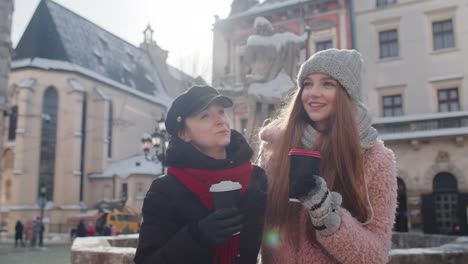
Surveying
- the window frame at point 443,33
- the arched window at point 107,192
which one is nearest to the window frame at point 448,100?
the window frame at point 443,33

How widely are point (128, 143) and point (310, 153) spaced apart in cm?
4411

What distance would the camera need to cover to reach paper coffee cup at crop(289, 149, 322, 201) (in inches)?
67.7

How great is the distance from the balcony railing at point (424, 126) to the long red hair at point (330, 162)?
20.3 metres

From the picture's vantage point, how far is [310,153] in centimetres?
175

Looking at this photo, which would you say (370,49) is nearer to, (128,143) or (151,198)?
(151,198)

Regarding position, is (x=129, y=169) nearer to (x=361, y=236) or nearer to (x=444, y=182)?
(x=444, y=182)

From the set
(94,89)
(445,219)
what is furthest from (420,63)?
(94,89)

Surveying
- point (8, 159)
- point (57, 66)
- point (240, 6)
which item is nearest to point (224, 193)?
Answer: point (240, 6)

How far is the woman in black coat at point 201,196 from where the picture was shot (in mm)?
1823

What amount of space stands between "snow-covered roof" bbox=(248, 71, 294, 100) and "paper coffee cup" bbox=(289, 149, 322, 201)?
20.2ft

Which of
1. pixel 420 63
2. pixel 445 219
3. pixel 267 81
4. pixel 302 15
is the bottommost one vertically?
pixel 445 219

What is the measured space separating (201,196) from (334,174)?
639mm

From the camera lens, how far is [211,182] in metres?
2.03

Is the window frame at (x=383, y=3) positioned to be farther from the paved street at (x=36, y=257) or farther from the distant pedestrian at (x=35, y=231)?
the distant pedestrian at (x=35, y=231)
